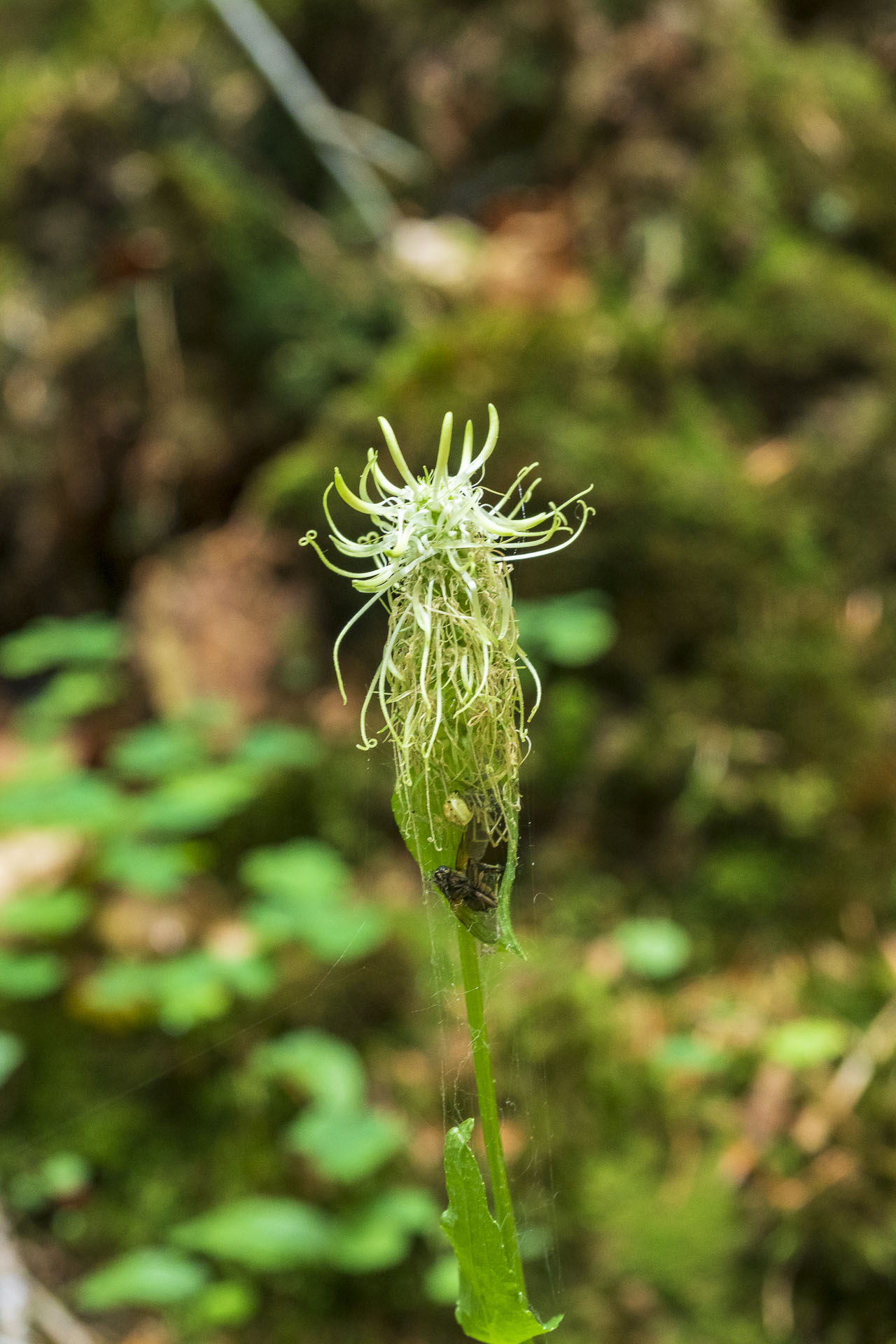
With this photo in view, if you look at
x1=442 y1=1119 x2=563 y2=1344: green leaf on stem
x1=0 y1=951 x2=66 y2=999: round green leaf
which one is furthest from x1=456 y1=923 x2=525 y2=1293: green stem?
x1=0 y1=951 x2=66 y2=999: round green leaf

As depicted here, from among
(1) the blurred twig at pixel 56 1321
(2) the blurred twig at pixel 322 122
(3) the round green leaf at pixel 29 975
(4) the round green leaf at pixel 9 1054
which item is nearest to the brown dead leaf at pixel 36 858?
(3) the round green leaf at pixel 29 975

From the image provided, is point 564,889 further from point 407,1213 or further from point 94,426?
point 94,426

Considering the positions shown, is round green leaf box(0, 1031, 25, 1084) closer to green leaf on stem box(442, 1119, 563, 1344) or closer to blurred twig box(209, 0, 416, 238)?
green leaf on stem box(442, 1119, 563, 1344)

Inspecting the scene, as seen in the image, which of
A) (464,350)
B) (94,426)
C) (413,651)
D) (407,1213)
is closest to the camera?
(413,651)

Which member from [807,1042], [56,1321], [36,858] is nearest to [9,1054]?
[56,1321]

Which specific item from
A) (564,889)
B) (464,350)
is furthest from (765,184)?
(564,889)

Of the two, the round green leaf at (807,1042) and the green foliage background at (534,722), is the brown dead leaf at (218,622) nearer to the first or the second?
the green foliage background at (534,722)

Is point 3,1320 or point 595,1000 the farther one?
point 595,1000

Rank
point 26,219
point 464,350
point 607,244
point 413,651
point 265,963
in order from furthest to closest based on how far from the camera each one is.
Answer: point 26,219 → point 607,244 → point 464,350 → point 265,963 → point 413,651
